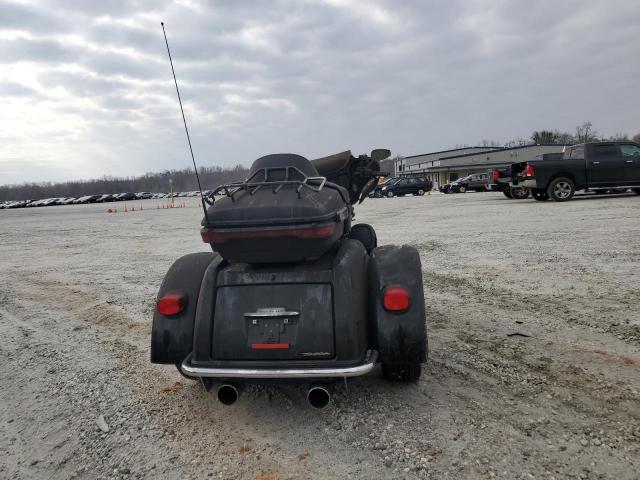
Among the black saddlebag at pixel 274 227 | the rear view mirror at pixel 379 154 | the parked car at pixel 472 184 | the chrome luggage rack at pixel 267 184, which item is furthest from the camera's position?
the parked car at pixel 472 184

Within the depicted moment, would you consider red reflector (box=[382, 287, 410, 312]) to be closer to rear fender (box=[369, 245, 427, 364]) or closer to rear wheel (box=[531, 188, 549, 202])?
rear fender (box=[369, 245, 427, 364])

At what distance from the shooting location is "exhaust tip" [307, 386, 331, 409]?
2.62m

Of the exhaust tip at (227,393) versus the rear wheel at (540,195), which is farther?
the rear wheel at (540,195)

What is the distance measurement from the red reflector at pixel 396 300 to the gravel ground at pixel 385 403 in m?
0.70

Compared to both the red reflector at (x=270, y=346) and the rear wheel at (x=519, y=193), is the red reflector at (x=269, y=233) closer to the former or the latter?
the red reflector at (x=270, y=346)

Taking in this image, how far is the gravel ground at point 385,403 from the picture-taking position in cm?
252

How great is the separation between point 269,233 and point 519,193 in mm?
19018

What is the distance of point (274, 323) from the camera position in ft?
9.46

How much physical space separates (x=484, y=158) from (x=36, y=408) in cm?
6953

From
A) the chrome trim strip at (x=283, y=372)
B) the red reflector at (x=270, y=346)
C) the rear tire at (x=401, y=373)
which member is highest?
the red reflector at (x=270, y=346)

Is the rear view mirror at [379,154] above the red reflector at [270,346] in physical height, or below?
above

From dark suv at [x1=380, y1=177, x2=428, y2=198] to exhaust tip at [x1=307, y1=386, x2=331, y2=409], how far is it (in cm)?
3382

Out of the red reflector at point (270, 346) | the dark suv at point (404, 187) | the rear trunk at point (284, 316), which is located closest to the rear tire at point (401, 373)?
the rear trunk at point (284, 316)

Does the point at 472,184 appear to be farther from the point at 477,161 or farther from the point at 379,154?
the point at 477,161
